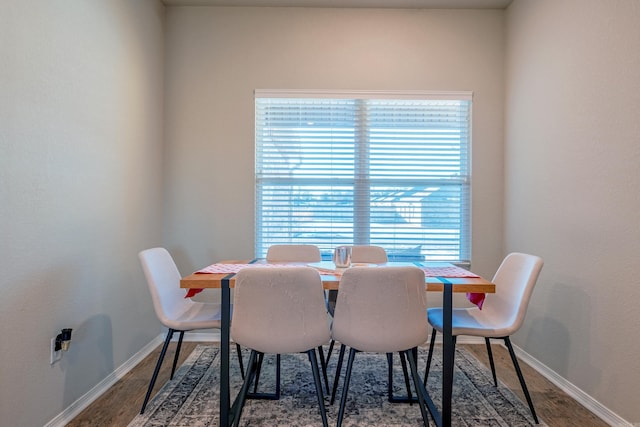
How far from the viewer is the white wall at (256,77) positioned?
278cm

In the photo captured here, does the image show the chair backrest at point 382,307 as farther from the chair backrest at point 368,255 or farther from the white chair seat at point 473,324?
the chair backrest at point 368,255

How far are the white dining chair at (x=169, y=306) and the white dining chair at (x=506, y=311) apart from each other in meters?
1.39

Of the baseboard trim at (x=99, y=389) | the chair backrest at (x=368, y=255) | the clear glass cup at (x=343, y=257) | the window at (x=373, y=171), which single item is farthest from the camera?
the window at (x=373, y=171)

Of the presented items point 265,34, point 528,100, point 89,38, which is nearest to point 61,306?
point 89,38

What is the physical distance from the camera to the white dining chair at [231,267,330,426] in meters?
1.37

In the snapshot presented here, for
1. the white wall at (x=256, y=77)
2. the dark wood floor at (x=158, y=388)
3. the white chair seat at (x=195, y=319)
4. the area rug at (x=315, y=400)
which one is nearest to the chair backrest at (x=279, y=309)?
the white chair seat at (x=195, y=319)

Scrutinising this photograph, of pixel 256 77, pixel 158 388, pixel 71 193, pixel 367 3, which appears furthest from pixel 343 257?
pixel 367 3

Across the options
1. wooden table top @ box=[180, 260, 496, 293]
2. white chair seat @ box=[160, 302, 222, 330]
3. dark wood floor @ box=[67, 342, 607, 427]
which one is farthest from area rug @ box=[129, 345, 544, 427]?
wooden table top @ box=[180, 260, 496, 293]

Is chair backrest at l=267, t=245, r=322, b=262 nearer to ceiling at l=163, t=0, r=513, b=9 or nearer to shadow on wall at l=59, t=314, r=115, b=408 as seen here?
shadow on wall at l=59, t=314, r=115, b=408

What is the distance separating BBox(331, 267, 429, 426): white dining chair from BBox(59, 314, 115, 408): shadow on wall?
1457mm

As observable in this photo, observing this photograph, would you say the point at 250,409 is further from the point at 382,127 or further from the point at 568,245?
the point at 382,127

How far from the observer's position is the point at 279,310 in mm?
1390

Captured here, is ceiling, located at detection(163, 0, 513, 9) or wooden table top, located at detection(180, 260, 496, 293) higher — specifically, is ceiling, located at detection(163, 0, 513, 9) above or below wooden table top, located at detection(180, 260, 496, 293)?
above

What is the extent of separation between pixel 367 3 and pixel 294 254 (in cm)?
226
